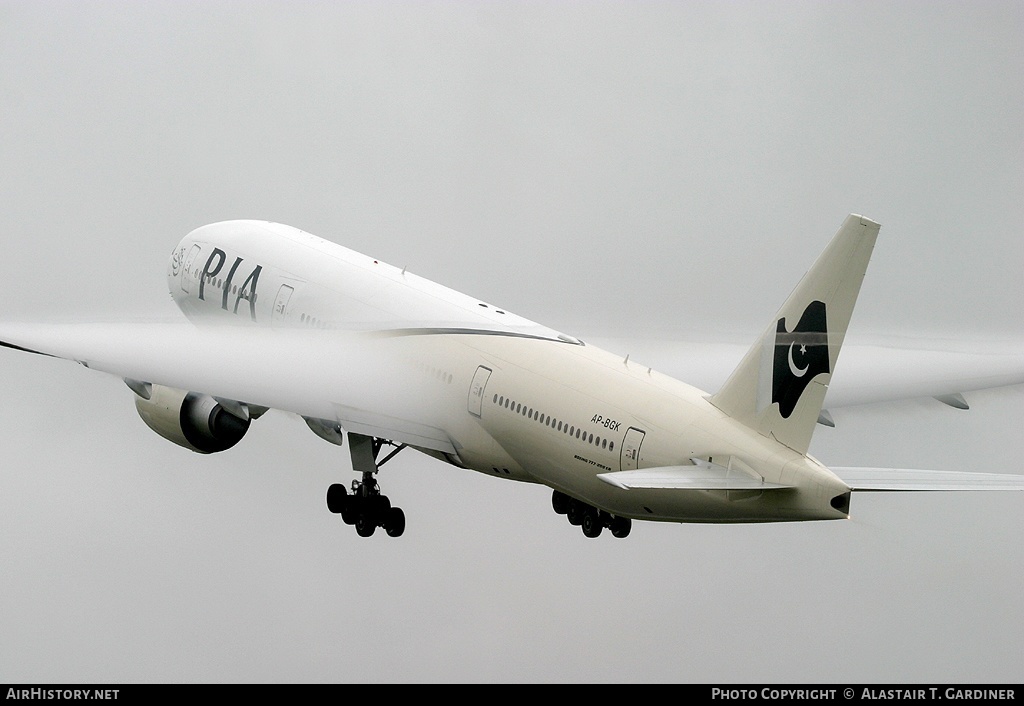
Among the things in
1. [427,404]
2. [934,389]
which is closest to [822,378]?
[934,389]

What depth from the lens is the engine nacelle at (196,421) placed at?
120ft

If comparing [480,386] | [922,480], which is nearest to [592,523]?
[480,386]

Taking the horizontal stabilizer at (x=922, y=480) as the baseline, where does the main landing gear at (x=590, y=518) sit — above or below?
above

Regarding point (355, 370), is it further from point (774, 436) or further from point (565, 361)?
point (774, 436)

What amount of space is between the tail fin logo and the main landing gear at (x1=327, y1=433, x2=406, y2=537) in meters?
9.91

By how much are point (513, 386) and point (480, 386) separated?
0.89m

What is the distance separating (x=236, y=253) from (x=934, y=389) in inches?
610

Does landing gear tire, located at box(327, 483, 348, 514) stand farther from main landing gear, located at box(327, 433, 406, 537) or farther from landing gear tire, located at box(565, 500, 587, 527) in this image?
landing gear tire, located at box(565, 500, 587, 527)

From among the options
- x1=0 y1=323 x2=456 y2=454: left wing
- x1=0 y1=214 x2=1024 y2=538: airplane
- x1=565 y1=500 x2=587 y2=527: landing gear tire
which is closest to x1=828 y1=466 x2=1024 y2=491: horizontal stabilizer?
x1=0 y1=214 x2=1024 y2=538: airplane

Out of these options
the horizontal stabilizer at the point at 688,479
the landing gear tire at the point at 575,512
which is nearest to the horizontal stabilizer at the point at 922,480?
the horizontal stabilizer at the point at 688,479

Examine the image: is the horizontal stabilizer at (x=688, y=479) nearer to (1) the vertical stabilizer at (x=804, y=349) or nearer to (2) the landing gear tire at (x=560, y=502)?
(1) the vertical stabilizer at (x=804, y=349)

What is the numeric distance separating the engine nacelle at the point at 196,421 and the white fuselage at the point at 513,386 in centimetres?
257

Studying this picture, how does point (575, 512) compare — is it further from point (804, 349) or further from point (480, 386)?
point (804, 349)

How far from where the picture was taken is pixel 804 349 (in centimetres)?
2841
